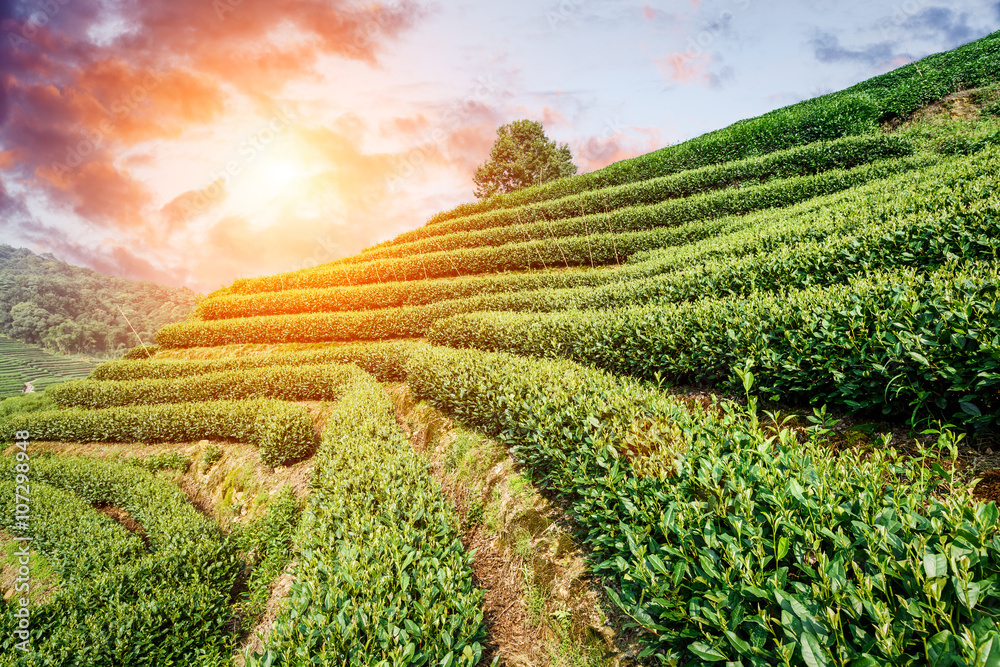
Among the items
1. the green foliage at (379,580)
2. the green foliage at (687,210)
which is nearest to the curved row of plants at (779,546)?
the green foliage at (379,580)

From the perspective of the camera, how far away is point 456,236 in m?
23.0

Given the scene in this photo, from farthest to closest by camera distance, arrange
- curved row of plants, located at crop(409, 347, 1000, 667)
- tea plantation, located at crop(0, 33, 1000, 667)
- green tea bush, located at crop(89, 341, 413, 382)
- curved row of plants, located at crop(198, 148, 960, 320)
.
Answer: green tea bush, located at crop(89, 341, 413, 382) → curved row of plants, located at crop(198, 148, 960, 320) → tea plantation, located at crop(0, 33, 1000, 667) → curved row of plants, located at crop(409, 347, 1000, 667)

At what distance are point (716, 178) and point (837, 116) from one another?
7748 millimetres

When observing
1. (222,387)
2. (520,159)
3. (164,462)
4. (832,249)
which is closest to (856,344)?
(832,249)

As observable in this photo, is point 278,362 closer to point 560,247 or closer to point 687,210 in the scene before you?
point 560,247

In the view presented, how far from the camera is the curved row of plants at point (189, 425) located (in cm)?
1069

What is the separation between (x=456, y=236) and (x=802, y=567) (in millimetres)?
22469

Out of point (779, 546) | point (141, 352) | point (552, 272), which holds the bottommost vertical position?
point (779, 546)

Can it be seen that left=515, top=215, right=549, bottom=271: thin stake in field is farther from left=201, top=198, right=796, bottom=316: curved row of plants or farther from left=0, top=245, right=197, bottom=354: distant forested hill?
left=0, top=245, right=197, bottom=354: distant forested hill

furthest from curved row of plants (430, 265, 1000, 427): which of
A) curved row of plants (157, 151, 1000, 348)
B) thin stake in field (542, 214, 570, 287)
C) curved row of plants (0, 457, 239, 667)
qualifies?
curved row of plants (0, 457, 239, 667)

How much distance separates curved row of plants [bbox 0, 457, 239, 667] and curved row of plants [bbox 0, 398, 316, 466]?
2323mm

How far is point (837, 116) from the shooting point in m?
19.8

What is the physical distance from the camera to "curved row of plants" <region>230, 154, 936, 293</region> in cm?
1471

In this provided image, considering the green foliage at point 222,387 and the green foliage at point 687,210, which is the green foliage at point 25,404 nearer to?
the green foliage at point 222,387
